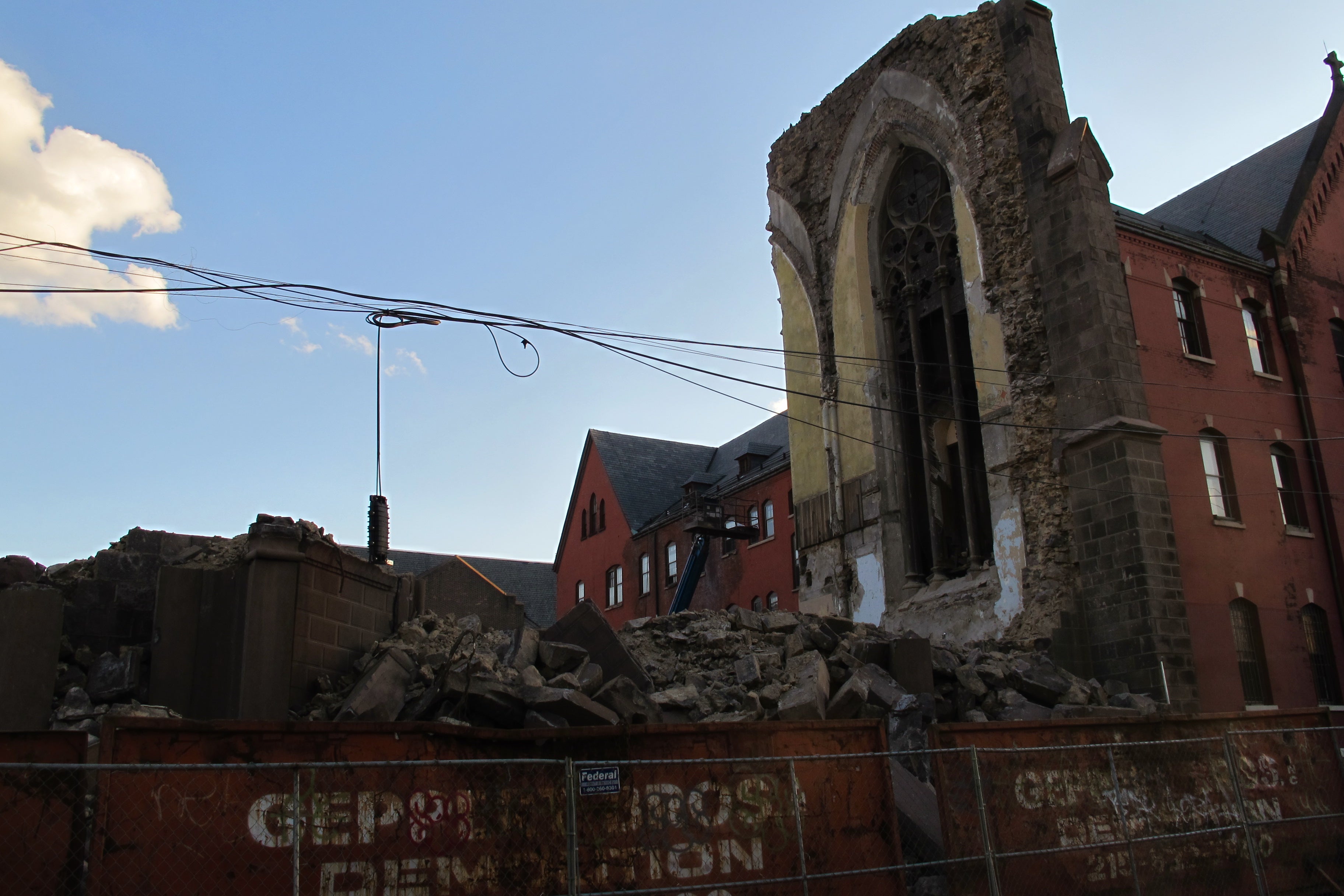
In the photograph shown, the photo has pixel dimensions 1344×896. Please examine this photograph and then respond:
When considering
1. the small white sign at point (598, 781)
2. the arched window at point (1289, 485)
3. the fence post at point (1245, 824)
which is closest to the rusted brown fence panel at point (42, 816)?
the small white sign at point (598, 781)

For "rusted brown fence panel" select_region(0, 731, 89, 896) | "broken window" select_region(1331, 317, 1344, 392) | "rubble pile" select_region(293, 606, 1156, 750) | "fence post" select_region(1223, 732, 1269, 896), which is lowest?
"fence post" select_region(1223, 732, 1269, 896)

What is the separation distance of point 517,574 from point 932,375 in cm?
3976

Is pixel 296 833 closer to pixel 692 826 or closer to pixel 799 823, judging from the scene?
pixel 692 826

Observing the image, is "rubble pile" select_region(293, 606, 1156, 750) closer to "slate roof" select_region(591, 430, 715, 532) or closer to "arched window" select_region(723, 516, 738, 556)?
"arched window" select_region(723, 516, 738, 556)

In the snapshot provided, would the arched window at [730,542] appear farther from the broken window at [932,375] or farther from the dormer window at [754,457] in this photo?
the broken window at [932,375]

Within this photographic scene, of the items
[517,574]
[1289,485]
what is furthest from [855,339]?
[517,574]

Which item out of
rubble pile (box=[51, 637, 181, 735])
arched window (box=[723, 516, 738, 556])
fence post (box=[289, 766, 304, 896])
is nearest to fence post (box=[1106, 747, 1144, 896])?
fence post (box=[289, 766, 304, 896])

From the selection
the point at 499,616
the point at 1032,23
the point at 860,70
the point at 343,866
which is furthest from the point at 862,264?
the point at 343,866

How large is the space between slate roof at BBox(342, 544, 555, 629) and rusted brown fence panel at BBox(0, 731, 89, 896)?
4965cm

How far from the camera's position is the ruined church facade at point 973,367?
59.4ft

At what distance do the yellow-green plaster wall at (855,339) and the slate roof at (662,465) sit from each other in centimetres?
1573

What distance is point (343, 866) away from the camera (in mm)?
6375

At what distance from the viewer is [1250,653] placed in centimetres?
1941

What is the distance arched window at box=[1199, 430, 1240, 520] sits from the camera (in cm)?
2006
